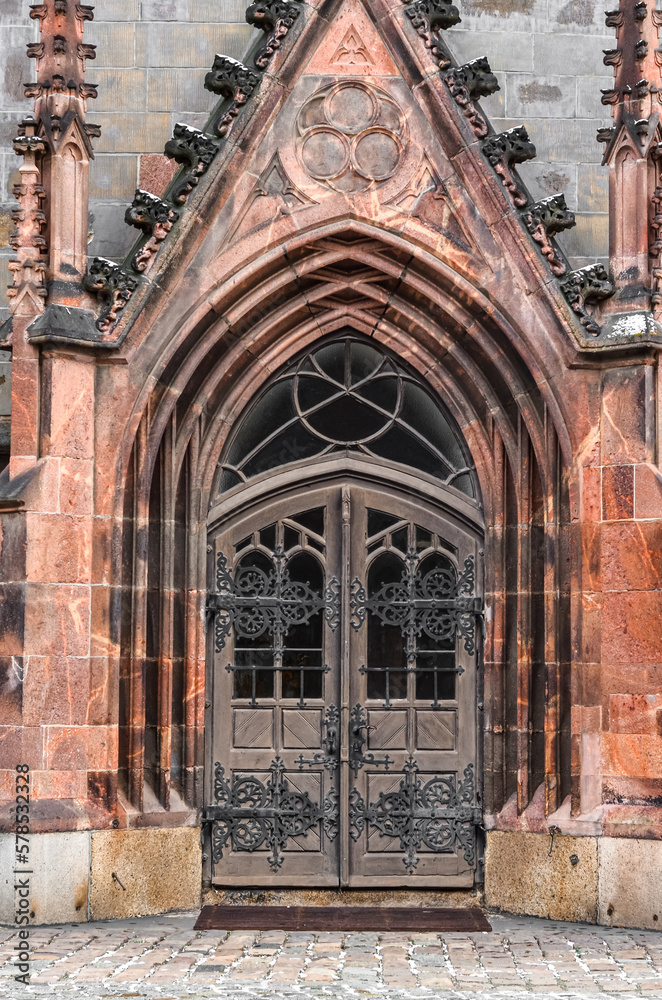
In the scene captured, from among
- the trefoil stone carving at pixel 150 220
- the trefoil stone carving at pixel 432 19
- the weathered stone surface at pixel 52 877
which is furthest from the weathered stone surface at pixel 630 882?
the trefoil stone carving at pixel 432 19

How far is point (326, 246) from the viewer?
1005 cm

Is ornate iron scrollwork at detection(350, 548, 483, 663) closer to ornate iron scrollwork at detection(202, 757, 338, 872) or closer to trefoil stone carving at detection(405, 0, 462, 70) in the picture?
ornate iron scrollwork at detection(202, 757, 338, 872)

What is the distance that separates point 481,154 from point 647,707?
401 cm

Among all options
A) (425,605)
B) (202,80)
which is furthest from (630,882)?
(202,80)

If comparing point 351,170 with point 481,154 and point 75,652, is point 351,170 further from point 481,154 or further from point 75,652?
point 75,652

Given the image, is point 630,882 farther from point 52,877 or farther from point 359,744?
point 52,877

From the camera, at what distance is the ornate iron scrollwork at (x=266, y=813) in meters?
10.1

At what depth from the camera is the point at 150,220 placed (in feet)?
31.8

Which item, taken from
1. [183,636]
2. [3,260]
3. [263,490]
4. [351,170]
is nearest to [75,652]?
[183,636]

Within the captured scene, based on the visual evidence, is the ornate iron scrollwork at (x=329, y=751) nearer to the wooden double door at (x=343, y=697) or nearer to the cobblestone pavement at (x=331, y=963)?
the wooden double door at (x=343, y=697)

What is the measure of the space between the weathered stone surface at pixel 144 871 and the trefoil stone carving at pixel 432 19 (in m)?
5.80

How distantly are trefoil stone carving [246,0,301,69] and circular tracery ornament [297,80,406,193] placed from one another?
44 centimetres

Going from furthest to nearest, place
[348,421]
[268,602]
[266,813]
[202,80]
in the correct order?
[202,80] → [348,421] → [268,602] → [266,813]

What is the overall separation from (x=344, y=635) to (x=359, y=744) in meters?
0.80
